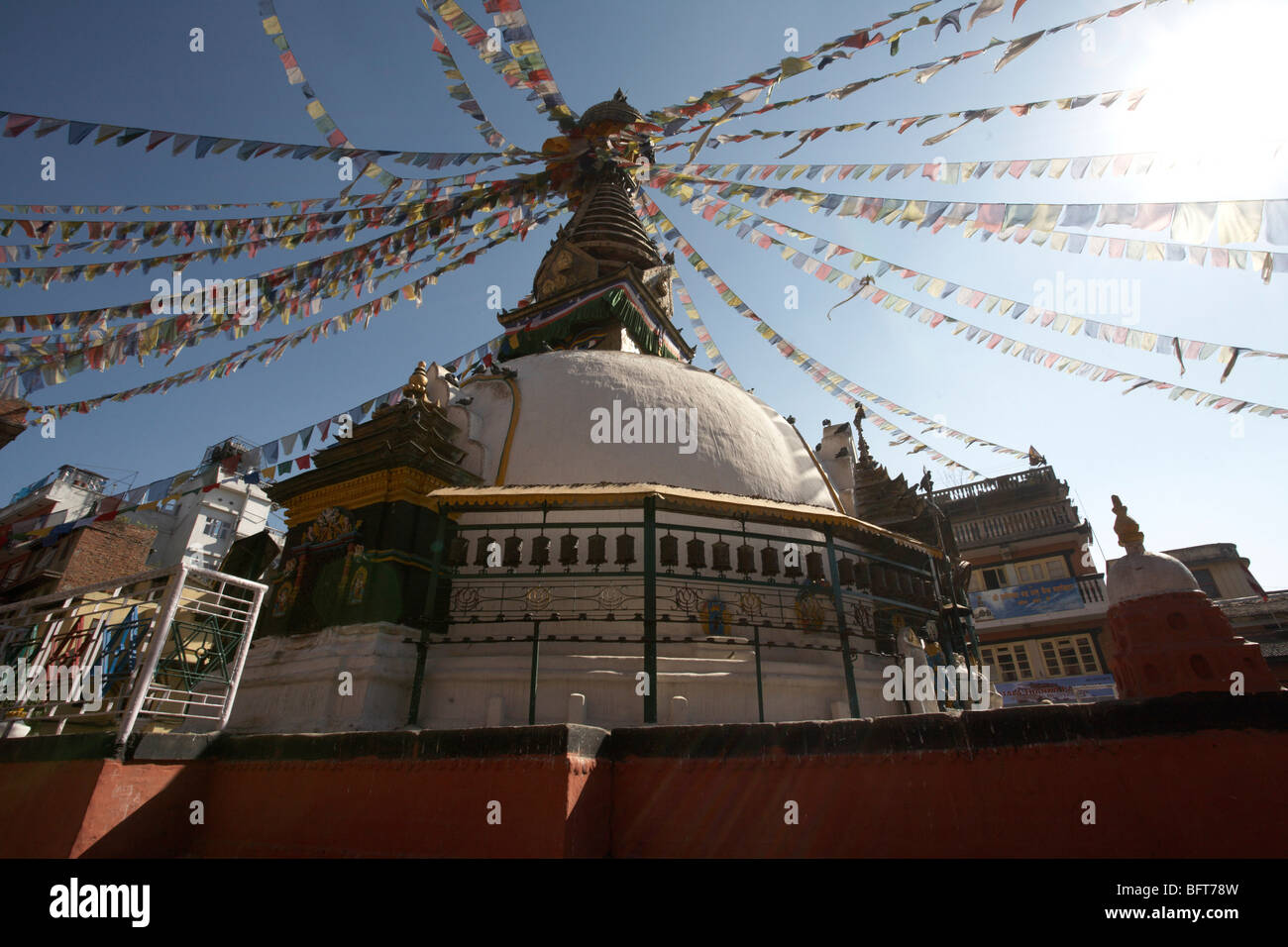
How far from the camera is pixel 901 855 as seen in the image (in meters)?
2.83

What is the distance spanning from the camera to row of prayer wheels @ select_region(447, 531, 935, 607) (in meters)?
6.59

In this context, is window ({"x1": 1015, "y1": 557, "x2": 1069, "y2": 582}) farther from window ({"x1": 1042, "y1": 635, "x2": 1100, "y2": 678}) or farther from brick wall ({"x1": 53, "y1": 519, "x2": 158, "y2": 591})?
brick wall ({"x1": 53, "y1": 519, "x2": 158, "y2": 591})

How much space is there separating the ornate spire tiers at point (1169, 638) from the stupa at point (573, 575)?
6.55ft

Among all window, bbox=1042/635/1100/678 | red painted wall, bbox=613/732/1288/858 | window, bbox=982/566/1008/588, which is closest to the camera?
red painted wall, bbox=613/732/1288/858

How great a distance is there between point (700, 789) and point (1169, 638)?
3.56 metres

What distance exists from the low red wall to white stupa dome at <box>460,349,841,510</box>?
4.68 metres

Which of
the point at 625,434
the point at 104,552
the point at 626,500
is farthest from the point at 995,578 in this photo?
the point at 104,552

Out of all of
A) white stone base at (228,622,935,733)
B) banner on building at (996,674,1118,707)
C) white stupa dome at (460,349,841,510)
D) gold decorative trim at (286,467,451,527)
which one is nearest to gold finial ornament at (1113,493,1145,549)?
white stone base at (228,622,935,733)

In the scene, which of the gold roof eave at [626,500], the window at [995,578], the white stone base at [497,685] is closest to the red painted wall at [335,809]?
the white stone base at [497,685]

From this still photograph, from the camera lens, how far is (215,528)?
28844mm

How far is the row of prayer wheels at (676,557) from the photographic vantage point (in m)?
6.59

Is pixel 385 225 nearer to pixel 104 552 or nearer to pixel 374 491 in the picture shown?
pixel 374 491
